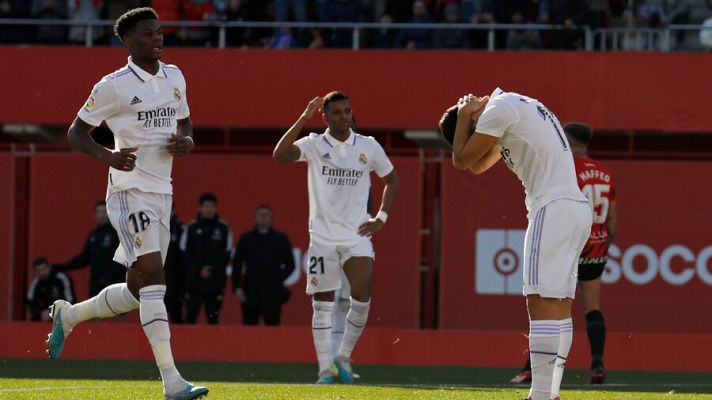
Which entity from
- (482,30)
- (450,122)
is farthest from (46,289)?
(450,122)

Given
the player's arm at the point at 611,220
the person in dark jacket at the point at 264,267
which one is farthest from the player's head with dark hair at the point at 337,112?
the person in dark jacket at the point at 264,267

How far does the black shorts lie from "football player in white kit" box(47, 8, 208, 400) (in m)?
3.67

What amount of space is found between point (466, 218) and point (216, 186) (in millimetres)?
3306

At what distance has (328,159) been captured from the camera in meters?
12.6

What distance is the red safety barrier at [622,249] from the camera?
19.3 m

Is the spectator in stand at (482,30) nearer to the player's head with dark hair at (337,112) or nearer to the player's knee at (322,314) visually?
the player's head with dark hair at (337,112)

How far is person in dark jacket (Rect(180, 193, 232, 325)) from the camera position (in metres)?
17.9

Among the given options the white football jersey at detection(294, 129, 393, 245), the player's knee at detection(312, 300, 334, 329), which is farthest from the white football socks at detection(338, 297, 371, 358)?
the white football jersey at detection(294, 129, 393, 245)

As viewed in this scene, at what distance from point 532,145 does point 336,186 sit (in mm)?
4190

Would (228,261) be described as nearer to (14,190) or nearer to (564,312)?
(14,190)

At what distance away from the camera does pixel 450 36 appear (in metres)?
21.3

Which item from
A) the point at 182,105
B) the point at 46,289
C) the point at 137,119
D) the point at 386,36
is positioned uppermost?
the point at 386,36

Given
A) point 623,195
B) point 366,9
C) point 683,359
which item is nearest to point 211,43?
point 366,9

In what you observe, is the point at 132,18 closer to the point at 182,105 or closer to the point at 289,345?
the point at 182,105
